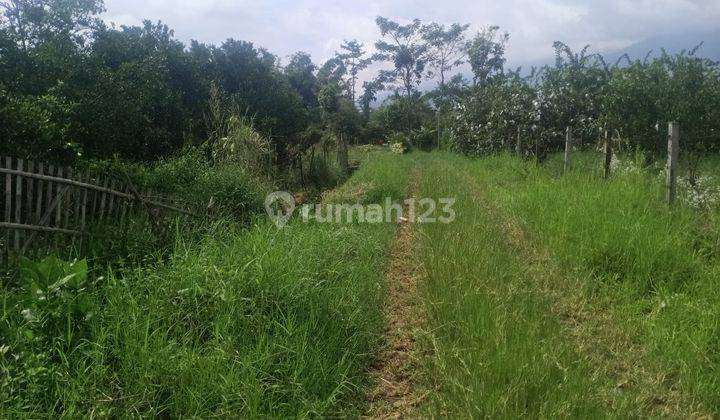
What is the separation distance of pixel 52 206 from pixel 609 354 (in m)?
4.34

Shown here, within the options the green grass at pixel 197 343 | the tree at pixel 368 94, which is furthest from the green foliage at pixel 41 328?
the tree at pixel 368 94

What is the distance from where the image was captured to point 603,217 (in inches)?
206

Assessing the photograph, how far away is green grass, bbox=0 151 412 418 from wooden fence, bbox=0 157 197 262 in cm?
70

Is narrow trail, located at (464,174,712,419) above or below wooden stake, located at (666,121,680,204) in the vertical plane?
below

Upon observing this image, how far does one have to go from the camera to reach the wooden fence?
12.1 ft

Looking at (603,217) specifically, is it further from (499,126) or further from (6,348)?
(499,126)

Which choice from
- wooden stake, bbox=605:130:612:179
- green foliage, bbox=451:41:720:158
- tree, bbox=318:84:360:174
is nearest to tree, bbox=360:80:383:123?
tree, bbox=318:84:360:174

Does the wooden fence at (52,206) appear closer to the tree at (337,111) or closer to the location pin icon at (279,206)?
the location pin icon at (279,206)

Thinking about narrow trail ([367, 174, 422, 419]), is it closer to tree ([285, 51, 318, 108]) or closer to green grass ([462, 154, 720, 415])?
green grass ([462, 154, 720, 415])

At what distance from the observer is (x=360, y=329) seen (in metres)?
3.40

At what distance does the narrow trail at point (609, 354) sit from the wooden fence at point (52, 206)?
385 centimetres

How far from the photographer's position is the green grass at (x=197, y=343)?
94.6 inches

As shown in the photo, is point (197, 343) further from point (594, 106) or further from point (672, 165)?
point (594, 106)

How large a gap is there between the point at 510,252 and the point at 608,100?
16.1ft
